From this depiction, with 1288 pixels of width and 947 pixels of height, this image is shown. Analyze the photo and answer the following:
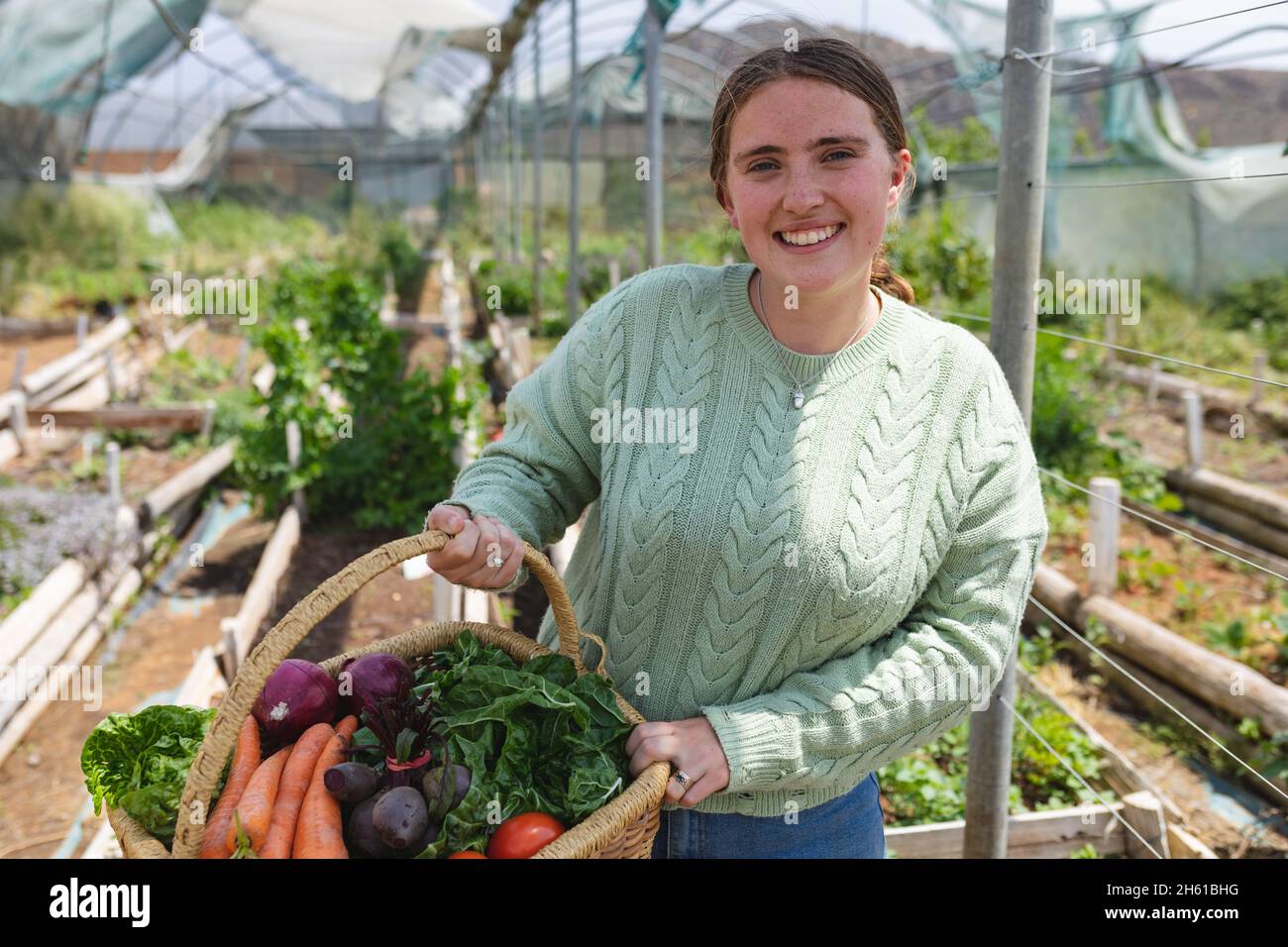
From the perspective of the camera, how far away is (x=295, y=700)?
1.66 metres

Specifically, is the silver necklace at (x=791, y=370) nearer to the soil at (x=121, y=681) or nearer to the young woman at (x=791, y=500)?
the young woman at (x=791, y=500)

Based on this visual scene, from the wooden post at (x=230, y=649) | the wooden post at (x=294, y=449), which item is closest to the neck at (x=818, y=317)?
the wooden post at (x=230, y=649)

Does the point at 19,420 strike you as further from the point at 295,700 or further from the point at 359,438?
the point at 295,700

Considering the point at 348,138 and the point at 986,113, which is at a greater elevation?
the point at 348,138

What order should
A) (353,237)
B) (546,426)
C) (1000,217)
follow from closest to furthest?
(546,426) → (1000,217) → (353,237)

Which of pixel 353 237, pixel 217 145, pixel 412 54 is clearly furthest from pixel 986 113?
pixel 217 145

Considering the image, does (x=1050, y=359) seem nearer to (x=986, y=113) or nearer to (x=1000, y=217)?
(x=986, y=113)

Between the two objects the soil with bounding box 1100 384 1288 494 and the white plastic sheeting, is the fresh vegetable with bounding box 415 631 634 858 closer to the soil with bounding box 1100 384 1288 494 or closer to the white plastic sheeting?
the soil with bounding box 1100 384 1288 494

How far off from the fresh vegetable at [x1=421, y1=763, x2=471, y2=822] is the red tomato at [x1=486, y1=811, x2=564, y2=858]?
71mm

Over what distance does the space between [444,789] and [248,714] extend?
27 centimetres

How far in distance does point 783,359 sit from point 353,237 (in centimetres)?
1796

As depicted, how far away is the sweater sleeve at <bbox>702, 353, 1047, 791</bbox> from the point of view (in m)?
1.51

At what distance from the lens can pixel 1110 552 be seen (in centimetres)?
443

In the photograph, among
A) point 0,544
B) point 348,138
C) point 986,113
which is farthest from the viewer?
point 348,138
